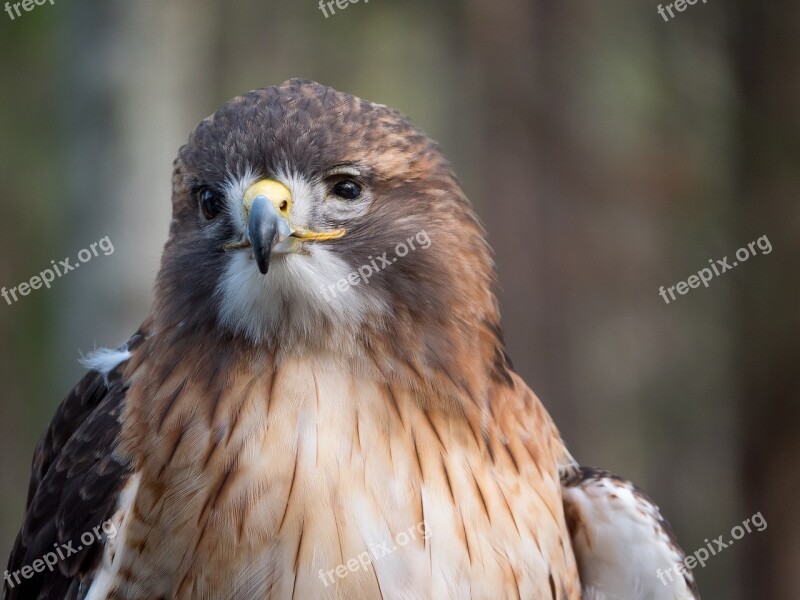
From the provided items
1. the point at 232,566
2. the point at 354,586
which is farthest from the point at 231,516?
the point at 354,586

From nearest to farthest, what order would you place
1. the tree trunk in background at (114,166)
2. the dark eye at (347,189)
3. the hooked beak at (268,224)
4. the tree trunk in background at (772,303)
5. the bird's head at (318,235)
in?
the hooked beak at (268,224) < the bird's head at (318,235) < the dark eye at (347,189) < the tree trunk in background at (114,166) < the tree trunk in background at (772,303)

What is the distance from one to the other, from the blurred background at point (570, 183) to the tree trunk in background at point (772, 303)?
0.01 meters

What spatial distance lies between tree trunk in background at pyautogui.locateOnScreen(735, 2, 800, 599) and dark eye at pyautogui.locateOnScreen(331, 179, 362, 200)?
3787 millimetres

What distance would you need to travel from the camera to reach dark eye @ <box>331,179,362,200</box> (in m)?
2.73

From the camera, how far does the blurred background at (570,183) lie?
16.0ft

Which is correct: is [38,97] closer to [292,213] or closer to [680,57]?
[680,57]

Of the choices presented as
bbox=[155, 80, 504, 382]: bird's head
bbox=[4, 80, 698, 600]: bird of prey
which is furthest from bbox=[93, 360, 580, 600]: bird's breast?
bbox=[155, 80, 504, 382]: bird's head

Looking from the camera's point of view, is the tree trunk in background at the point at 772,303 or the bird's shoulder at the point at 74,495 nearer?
the bird's shoulder at the point at 74,495

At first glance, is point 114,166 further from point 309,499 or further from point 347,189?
point 309,499

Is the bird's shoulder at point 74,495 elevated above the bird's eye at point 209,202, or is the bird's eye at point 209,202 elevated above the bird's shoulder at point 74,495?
the bird's eye at point 209,202

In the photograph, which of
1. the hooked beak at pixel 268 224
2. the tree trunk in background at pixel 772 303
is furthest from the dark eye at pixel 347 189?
the tree trunk in background at pixel 772 303

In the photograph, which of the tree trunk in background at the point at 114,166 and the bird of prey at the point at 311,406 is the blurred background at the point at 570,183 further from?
the bird of prey at the point at 311,406

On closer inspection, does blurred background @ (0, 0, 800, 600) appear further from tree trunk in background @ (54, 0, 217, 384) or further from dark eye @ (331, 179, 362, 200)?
dark eye @ (331, 179, 362, 200)

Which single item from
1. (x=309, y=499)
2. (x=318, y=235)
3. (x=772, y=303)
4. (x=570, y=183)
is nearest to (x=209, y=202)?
(x=318, y=235)
